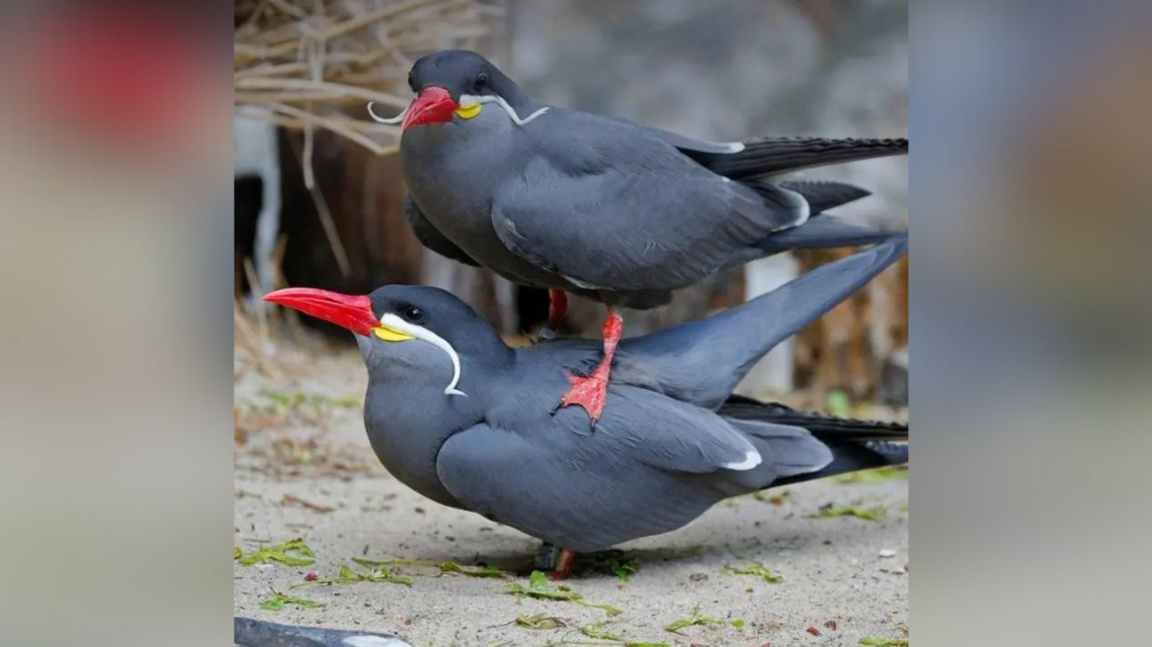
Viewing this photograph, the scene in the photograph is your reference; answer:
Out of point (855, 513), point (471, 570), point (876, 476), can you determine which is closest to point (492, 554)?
point (471, 570)

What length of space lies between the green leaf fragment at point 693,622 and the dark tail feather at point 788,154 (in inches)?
35.3

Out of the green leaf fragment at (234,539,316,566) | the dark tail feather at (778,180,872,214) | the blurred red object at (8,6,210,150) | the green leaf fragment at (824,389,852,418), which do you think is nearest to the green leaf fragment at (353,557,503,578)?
the green leaf fragment at (234,539,316,566)

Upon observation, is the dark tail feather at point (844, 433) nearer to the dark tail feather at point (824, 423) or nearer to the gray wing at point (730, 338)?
the dark tail feather at point (824, 423)

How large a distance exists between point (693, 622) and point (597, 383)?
1.64 feet

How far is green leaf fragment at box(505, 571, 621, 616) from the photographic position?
230cm

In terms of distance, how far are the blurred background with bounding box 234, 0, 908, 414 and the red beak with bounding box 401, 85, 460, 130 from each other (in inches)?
39.2

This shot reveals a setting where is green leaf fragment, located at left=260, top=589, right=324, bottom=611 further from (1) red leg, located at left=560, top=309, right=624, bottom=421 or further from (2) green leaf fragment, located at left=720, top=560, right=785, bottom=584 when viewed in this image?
(2) green leaf fragment, located at left=720, top=560, right=785, bottom=584

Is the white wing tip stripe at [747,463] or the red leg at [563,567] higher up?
the white wing tip stripe at [747,463]

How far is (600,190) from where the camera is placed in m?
2.29

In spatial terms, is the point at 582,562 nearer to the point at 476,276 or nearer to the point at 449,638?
the point at 449,638

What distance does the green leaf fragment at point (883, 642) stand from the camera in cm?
217

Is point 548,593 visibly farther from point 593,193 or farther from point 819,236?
point 819,236

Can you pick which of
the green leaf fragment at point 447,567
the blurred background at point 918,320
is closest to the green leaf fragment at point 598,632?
the green leaf fragment at point 447,567

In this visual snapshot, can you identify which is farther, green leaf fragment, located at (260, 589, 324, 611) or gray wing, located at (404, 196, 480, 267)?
gray wing, located at (404, 196, 480, 267)
